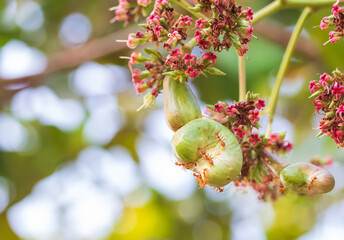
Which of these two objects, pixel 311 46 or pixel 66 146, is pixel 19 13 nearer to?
pixel 66 146

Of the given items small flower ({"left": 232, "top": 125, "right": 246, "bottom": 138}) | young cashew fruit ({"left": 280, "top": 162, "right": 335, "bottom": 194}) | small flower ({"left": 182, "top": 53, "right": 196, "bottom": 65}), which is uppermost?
small flower ({"left": 182, "top": 53, "right": 196, "bottom": 65})

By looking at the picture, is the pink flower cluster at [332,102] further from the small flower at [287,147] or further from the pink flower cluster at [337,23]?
the small flower at [287,147]

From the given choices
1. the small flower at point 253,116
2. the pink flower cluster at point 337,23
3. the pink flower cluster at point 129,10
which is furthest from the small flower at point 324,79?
the pink flower cluster at point 129,10

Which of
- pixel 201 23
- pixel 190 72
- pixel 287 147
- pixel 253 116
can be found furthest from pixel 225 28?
pixel 287 147

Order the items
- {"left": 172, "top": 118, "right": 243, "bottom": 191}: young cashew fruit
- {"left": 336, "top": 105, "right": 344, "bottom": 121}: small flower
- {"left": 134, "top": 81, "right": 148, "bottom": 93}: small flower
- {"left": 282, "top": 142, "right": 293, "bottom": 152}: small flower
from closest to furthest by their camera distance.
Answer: {"left": 172, "top": 118, "right": 243, "bottom": 191}: young cashew fruit → {"left": 336, "top": 105, "right": 344, "bottom": 121}: small flower → {"left": 134, "top": 81, "right": 148, "bottom": 93}: small flower → {"left": 282, "top": 142, "right": 293, "bottom": 152}: small flower

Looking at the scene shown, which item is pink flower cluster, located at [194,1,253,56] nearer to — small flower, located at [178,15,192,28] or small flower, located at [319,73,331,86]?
small flower, located at [178,15,192,28]

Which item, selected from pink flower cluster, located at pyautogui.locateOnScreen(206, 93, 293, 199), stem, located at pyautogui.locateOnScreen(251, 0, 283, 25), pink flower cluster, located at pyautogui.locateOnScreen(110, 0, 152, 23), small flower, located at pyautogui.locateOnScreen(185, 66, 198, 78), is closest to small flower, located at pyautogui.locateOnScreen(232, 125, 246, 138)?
pink flower cluster, located at pyautogui.locateOnScreen(206, 93, 293, 199)
